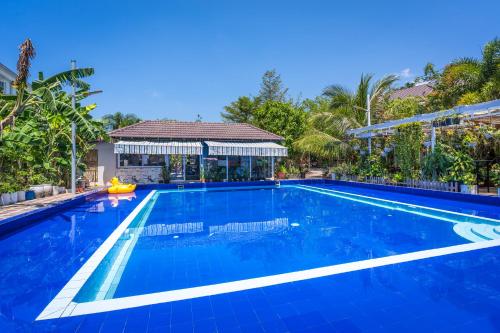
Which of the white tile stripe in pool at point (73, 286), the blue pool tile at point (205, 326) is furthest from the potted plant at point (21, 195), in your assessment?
the blue pool tile at point (205, 326)

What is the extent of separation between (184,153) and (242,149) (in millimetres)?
4463

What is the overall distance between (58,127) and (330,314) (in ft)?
61.0

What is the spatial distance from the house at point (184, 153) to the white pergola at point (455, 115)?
7.08 metres

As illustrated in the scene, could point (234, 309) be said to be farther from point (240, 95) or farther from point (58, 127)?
point (240, 95)

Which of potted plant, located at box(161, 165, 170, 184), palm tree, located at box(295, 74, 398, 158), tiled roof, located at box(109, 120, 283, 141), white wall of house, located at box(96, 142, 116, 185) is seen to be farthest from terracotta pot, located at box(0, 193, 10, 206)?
palm tree, located at box(295, 74, 398, 158)

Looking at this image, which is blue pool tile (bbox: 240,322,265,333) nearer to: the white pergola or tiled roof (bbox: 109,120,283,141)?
the white pergola

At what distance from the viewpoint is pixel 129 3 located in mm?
15961

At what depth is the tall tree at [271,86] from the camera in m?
50.7

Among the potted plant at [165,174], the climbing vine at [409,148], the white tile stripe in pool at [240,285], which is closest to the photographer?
the white tile stripe in pool at [240,285]

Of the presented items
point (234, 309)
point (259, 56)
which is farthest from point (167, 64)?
point (234, 309)

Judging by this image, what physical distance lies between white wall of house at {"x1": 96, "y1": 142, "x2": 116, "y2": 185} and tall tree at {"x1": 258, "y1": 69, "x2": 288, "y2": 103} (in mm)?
32489

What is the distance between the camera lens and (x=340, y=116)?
80.0ft

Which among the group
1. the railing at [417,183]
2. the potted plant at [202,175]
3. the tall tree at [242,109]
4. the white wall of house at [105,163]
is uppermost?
the tall tree at [242,109]

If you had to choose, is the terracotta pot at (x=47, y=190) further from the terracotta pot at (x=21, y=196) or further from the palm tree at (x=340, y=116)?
the palm tree at (x=340, y=116)
